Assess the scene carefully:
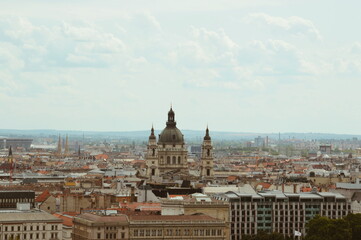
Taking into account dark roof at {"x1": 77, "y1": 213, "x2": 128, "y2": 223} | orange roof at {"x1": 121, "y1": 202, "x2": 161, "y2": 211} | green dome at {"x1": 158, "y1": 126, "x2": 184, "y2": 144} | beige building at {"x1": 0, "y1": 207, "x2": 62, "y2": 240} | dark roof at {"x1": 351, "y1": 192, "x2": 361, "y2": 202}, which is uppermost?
green dome at {"x1": 158, "y1": 126, "x2": 184, "y2": 144}

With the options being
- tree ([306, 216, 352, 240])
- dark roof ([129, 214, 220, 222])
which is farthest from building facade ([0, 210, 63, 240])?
tree ([306, 216, 352, 240])

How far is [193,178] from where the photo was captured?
564ft

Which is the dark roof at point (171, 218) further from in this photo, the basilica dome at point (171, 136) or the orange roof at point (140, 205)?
the basilica dome at point (171, 136)

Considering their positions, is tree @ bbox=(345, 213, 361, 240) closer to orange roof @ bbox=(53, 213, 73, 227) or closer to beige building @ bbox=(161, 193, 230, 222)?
beige building @ bbox=(161, 193, 230, 222)

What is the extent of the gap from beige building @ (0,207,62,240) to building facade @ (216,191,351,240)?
19477mm

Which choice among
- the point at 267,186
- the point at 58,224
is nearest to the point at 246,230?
the point at 58,224

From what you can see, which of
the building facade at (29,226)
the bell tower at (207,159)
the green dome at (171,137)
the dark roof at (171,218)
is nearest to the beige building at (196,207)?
the dark roof at (171,218)

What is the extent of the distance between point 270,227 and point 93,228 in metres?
24.5

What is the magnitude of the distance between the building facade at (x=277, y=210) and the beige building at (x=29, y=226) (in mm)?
19477

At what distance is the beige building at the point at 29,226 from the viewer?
99.6 m

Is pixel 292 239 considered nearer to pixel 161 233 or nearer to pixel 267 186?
pixel 161 233

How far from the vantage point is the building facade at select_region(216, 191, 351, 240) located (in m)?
116

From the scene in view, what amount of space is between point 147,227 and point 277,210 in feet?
69.6

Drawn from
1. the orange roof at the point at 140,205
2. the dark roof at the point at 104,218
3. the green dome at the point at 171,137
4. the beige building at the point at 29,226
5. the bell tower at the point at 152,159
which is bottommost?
the beige building at the point at 29,226
